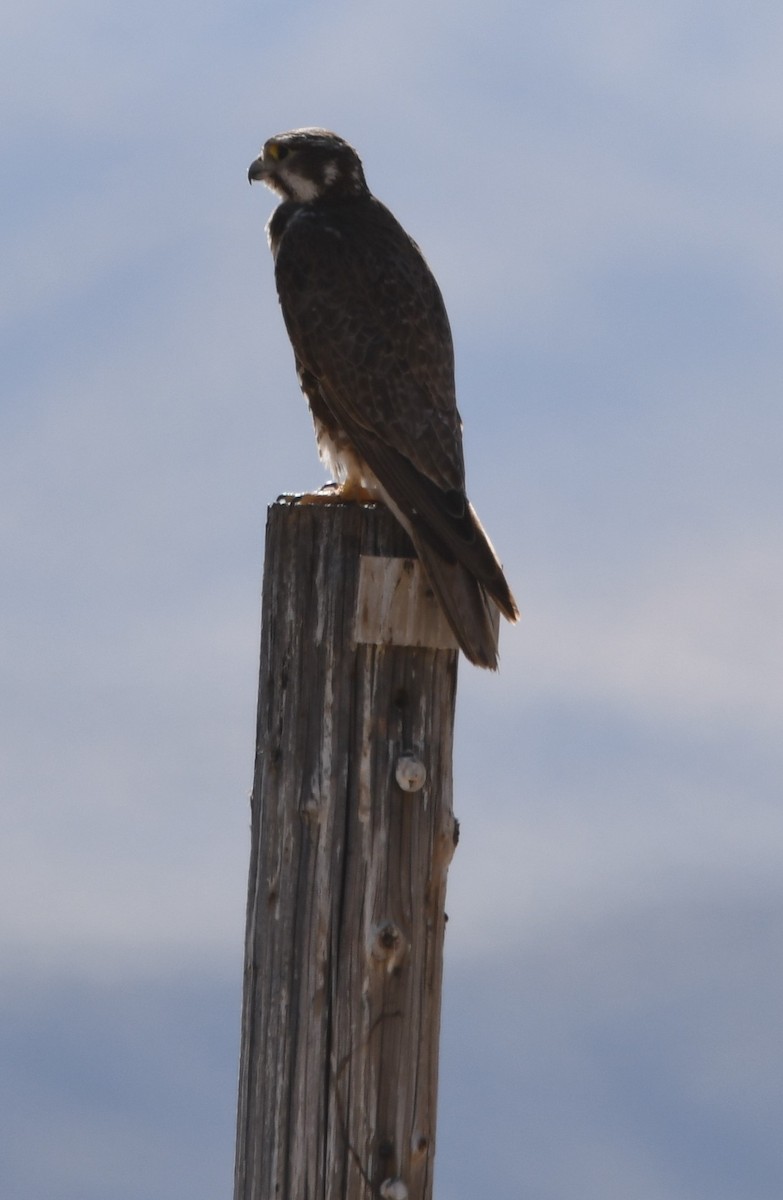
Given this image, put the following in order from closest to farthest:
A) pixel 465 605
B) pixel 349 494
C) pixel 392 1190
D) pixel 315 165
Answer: pixel 392 1190 → pixel 465 605 → pixel 349 494 → pixel 315 165

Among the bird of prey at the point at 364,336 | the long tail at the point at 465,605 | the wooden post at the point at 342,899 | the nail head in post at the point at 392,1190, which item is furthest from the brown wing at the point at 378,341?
the nail head in post at the point at 392,1190

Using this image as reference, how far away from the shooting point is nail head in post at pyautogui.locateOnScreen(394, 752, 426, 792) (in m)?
2.70

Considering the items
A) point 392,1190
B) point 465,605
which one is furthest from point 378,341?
point 392,1190

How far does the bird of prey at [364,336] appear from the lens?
3646mm

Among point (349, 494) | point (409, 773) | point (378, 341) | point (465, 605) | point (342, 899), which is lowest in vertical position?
point (342, 899)

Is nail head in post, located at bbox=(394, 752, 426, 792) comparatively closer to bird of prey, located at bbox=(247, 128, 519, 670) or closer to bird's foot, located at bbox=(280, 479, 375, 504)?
bird of prey, located at bbox=(247, 128, 519, 670)

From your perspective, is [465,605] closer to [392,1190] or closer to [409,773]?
[409,773]

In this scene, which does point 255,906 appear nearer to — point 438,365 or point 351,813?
point 351,813

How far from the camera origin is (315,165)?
443cm

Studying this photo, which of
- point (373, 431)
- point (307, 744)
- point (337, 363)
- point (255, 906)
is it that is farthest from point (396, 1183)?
point (337, 363)

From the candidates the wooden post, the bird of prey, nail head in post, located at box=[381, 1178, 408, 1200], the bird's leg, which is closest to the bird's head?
the bird of prey

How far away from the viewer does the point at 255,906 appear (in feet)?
9.16

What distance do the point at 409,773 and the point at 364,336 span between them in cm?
159

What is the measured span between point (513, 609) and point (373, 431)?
80 cm
